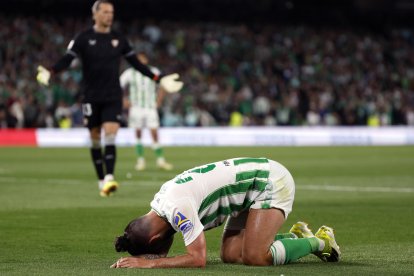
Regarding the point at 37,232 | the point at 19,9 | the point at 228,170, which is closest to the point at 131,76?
the point at 37,232

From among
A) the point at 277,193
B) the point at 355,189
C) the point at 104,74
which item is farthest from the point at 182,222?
the point at 355,189

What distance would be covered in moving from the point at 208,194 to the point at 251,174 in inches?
18.6

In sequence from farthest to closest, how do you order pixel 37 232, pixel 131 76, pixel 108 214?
pixel 131 76
pixel 108 214
pixel 37 232

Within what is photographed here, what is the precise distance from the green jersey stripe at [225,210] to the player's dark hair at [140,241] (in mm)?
384

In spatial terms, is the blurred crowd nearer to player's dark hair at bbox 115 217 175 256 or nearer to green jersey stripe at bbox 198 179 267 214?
green jersey stripe at bbox 198 179 267 214

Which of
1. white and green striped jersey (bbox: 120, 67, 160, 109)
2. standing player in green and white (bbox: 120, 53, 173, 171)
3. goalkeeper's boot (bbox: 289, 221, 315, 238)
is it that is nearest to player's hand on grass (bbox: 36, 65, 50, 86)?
goalkeeper's boot (bbox: 289, 221, 315, 238)

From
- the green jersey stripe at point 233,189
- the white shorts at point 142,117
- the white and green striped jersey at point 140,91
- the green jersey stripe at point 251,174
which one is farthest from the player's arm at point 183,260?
the white and green striped jersey at point 140,91

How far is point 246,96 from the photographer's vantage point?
39.6 meters

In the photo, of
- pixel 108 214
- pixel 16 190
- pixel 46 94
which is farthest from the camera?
pixel 46 94

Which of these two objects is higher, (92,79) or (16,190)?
(92,79)

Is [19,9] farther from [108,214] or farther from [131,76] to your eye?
[108,214]

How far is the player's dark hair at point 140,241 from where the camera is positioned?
23.2 feet

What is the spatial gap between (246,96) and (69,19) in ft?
28.4

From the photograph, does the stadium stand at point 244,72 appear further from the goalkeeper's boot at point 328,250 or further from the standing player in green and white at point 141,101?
the goalkeeper's boot at point 328,250
